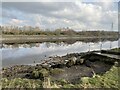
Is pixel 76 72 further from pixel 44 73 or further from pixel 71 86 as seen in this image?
pixel 71 86

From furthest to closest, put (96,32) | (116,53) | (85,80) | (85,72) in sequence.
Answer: (96,32) → (116,53) → (85,72) → (85,80)

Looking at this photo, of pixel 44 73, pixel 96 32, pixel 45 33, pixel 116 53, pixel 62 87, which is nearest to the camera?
pixel 62 87

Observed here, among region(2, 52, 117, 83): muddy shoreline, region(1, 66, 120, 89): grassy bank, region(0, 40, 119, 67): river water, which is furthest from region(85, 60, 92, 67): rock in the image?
region(0, 40, 119, 67): river water

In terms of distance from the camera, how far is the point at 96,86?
29.1 ft

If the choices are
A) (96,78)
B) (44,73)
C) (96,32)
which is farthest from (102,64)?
(96,32)

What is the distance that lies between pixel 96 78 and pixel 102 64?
6.03 m

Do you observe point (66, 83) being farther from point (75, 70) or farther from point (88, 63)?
point (88, 63)

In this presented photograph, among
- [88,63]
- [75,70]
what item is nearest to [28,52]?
[88,63]

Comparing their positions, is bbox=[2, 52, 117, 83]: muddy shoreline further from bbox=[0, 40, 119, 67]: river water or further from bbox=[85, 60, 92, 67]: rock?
bbox=[0, 40, 119, 67]: river water

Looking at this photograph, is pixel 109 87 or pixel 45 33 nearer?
pixel 109 87

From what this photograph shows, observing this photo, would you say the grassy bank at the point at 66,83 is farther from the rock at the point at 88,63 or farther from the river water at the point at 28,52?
the river water at the point at 28,52

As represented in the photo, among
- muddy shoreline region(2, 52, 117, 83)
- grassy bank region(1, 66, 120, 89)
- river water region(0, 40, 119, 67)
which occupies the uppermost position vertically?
grassy bank region(1, 66, 120, 89)

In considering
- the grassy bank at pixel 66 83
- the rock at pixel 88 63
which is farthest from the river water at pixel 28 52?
the grassy bank at pixel 66 83

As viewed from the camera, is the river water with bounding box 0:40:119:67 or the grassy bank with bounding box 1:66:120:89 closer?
the grassy bank with bounding box 1:66:120:89
